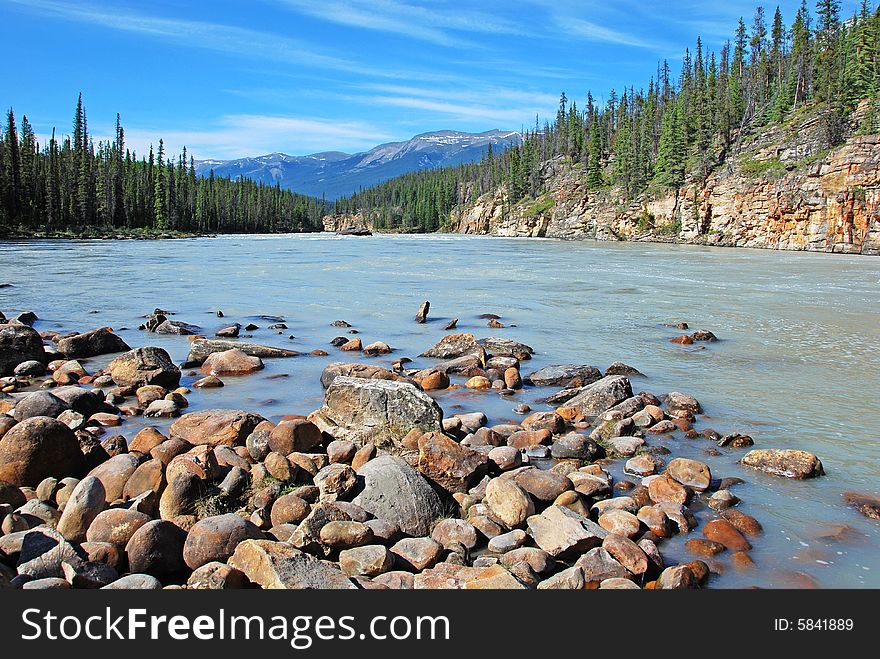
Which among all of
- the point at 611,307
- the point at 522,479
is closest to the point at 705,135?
the point at 611,307

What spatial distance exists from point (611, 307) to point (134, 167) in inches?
5541

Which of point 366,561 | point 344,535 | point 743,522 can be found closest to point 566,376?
point 743,522

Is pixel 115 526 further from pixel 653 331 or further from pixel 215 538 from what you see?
pixel 653 331

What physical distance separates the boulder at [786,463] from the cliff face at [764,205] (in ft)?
197

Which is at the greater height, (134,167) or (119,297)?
(134,167)

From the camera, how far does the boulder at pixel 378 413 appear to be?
349 inches

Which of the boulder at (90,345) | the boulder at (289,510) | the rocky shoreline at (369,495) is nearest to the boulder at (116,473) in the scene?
the rocky shoreline at (369,495)

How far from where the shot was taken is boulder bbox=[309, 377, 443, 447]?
8.86 meters

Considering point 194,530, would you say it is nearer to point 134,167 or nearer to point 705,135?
point 705,135

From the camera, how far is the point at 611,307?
24.0 metres

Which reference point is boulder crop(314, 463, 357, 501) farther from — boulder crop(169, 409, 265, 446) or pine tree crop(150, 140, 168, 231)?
pine tree crop(150, 140, 168, 231)

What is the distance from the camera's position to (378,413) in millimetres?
9023

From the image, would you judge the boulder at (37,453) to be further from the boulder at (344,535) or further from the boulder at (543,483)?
the boulder at (543,483)

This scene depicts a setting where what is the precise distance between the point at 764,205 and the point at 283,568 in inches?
3056
